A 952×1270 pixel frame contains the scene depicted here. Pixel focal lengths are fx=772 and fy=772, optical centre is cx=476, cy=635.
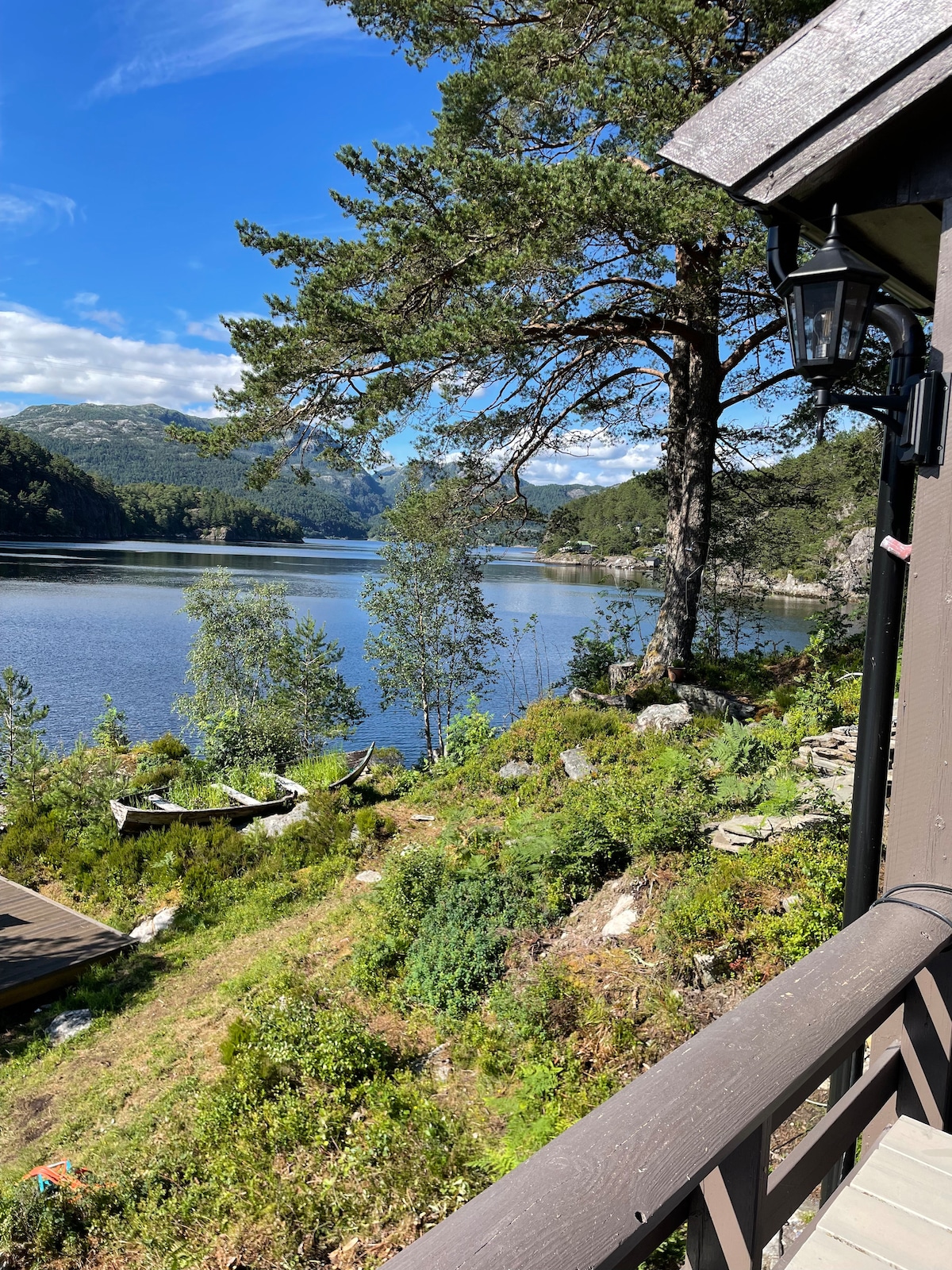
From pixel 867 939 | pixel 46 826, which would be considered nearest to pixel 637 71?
pixel 867 939

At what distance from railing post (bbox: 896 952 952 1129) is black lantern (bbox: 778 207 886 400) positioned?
1.60 metres

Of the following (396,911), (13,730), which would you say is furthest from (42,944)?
(13,730)

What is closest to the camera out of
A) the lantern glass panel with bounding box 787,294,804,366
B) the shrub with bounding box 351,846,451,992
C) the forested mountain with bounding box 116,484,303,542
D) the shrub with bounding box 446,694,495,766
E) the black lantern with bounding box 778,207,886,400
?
the black lantern with bounding box 778,207,886,400

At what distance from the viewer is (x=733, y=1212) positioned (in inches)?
43.0

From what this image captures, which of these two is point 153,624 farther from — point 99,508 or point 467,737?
point 99,508

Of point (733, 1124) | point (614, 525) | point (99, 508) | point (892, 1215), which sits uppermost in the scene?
point (99, 508)

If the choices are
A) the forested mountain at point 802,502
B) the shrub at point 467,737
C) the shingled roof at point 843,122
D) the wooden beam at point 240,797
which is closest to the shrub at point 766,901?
the shingled roof at point 843,122

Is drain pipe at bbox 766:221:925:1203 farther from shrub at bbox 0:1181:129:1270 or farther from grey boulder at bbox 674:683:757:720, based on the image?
grey boulder at bbox 674:683:757:720

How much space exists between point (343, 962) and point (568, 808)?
2229 millimetres

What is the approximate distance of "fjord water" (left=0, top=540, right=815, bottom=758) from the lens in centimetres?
2231

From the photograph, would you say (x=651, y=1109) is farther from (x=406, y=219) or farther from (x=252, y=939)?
(x=406, y=219)

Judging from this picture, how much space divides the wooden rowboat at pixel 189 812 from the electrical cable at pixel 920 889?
34.9 feet

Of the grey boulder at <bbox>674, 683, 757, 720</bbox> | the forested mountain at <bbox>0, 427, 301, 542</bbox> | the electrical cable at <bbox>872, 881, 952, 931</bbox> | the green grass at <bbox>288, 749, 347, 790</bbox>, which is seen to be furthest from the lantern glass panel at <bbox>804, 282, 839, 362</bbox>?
the forested mountain at <bbox>0, 427, 301, 542</bbox>

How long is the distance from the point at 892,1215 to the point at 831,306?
2.10m
